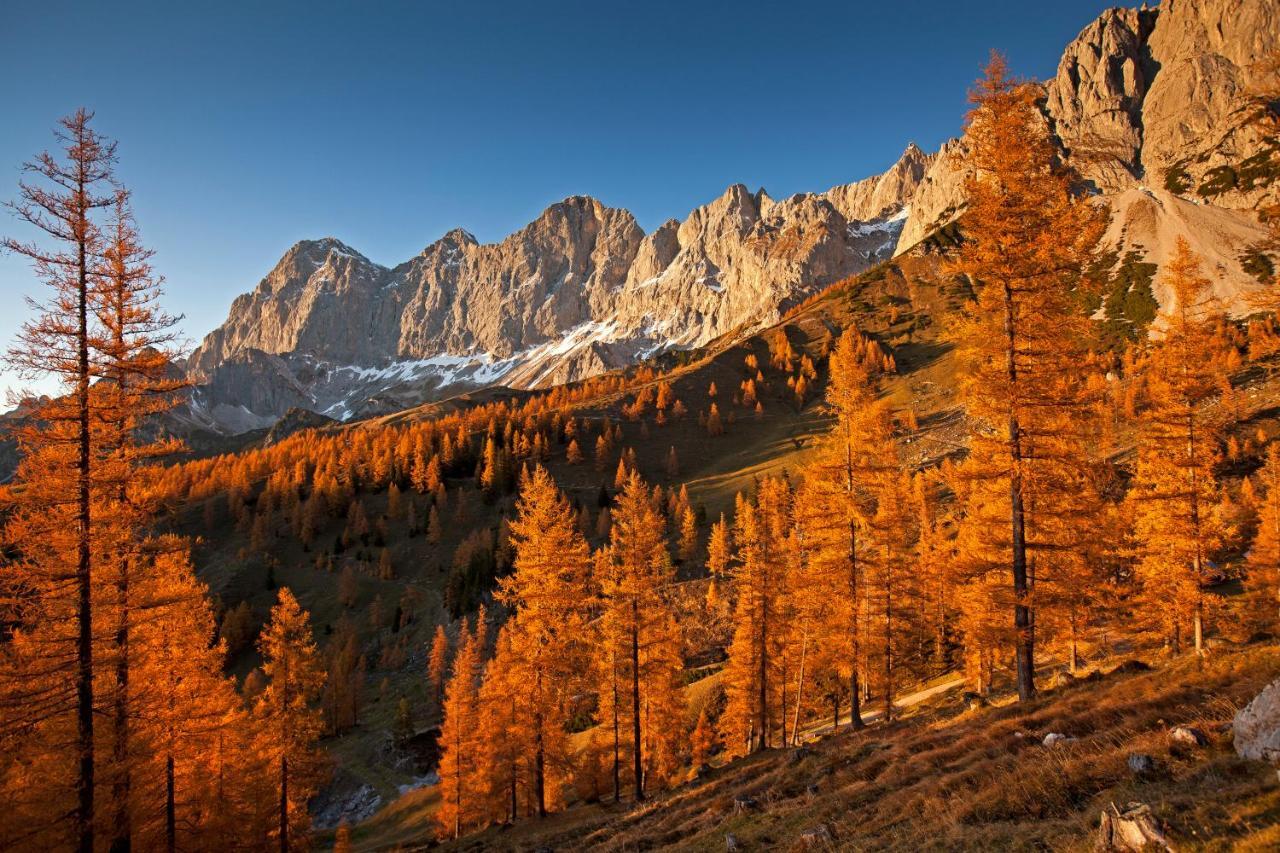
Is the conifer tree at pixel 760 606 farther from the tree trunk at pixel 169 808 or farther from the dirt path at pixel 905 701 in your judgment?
the tree trunk at pixel 169 808

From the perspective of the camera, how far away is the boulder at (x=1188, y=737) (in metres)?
8.50

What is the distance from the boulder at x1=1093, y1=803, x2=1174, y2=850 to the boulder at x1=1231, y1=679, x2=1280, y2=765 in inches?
81.9

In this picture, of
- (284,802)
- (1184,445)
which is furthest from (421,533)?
(1184,445)

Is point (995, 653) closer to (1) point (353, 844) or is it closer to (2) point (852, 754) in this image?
(2) point (852, 754)

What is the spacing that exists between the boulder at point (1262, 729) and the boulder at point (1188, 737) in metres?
0.60

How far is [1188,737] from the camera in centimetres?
863

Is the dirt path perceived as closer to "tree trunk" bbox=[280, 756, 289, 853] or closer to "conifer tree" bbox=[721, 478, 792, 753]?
"conifer tree" bbox=[721, 478, 792, 753]

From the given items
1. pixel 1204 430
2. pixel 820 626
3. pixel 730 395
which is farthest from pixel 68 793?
pixel 730 395

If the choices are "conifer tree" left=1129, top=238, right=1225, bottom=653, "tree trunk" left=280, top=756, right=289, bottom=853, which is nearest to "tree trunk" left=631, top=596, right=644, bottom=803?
"tree trunk" left=280, top=756, right=289, bottom=853

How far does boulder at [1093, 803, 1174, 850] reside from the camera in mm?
6156

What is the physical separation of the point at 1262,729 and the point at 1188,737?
1357 mm

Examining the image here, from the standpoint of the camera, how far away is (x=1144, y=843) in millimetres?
6211

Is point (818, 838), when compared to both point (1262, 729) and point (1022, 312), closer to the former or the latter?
point (1262, 729)

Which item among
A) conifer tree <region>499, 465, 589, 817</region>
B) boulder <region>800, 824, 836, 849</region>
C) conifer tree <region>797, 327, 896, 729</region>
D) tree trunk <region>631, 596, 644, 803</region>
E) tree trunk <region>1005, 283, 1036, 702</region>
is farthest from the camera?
tree trunk <region>631, 596, 644, 803</region>
